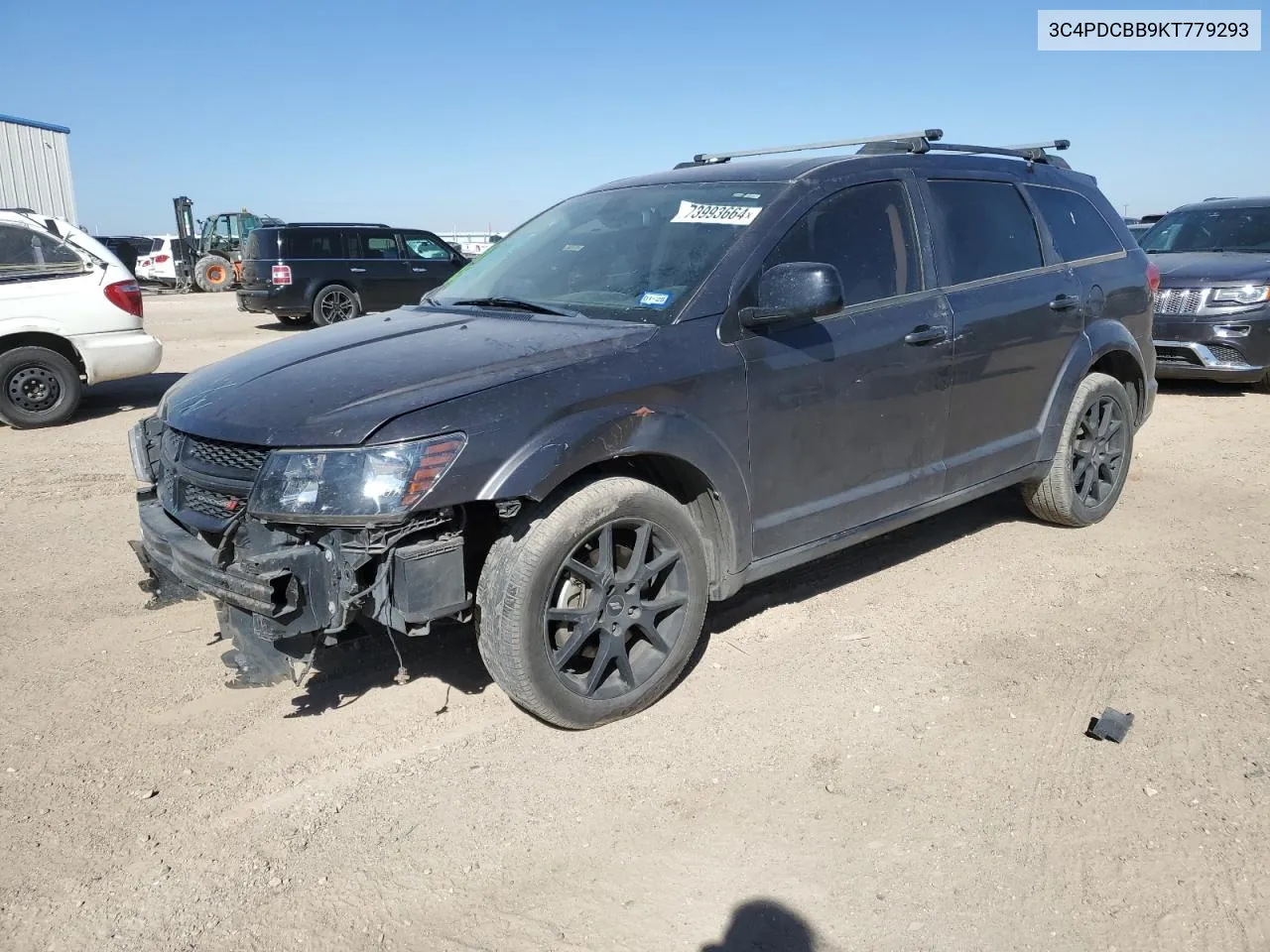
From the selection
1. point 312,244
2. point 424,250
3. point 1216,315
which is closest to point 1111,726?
point 1216,315

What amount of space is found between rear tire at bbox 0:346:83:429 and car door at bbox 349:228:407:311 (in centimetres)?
802

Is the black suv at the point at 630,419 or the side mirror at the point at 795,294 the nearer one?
the black suv at the point at 630,419

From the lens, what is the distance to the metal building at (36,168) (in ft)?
64.6

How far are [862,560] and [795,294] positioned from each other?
193cm

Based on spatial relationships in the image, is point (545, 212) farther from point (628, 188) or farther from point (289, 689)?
point (289, 689)

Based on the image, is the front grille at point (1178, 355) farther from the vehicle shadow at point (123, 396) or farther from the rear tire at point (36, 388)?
the rear tire at point (36, 388)

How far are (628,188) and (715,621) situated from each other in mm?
1952

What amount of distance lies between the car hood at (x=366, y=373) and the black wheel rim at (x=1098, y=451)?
2905 millimetres

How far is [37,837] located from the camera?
9.44 feet

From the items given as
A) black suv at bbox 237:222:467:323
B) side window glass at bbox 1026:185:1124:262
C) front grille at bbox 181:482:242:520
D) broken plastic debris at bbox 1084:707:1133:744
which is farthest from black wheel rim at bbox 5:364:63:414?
broken plastic debris at bbox 1084:707:1133:744

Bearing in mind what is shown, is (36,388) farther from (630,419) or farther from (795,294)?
(795,294)

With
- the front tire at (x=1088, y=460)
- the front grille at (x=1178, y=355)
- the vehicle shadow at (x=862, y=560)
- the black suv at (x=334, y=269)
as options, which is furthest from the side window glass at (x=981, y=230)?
the black suv at (x=334, y=269)

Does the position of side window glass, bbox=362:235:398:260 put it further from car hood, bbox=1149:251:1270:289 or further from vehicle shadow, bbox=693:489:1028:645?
vehicle shadow, bbox=693:489:1028:645

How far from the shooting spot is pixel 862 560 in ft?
16.6
